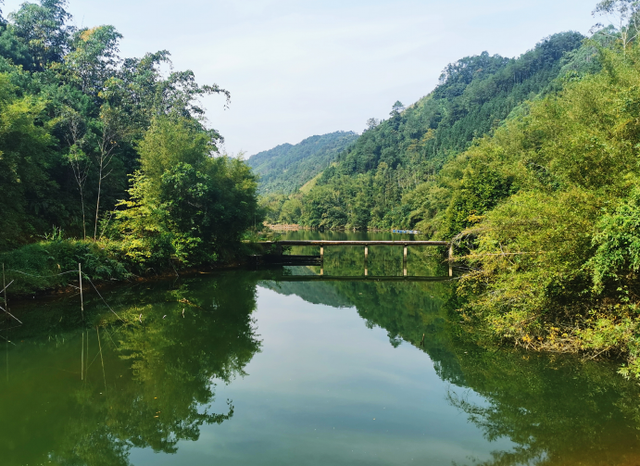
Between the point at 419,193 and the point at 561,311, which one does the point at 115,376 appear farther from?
the point at 419,193

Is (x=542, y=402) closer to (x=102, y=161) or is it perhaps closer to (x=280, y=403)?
(x=280, y=403)

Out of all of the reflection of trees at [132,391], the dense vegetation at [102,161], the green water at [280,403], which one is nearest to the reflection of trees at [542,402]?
the green water at [280,403]

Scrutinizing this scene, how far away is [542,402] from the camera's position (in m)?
9.11

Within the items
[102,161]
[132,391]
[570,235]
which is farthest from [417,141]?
[132,391]

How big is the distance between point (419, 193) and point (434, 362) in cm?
6533

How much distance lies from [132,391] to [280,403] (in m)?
3.46

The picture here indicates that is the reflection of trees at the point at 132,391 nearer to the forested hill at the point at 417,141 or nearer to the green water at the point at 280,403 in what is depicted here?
the green water at the point at 280,403

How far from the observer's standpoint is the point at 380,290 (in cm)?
2491

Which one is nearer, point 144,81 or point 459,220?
point 459,220

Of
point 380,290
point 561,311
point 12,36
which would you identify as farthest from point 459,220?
point 12,36

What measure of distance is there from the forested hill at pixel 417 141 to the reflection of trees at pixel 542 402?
55755mm

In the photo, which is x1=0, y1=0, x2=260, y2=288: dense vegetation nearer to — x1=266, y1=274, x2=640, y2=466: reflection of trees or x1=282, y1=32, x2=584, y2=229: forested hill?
x1=266, y1=274, x2=640, y2=466: reflection of trees

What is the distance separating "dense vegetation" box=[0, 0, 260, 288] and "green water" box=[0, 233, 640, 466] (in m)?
8.31

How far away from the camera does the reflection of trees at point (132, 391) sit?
299 inches
